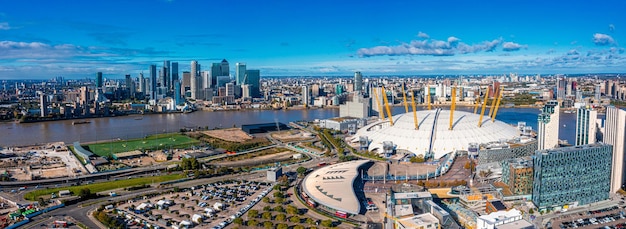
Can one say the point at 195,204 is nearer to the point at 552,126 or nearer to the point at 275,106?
the point at 552,126

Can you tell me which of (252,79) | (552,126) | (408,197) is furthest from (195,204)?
(252,79)

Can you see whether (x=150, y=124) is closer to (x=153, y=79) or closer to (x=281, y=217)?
(x=281, y=217)

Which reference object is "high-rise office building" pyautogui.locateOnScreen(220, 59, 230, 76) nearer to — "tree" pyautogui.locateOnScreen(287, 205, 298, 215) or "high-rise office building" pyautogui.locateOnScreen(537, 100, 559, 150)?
"high-rise office building" pyautogui.locateOnScreen(537, 100, 559, 150)

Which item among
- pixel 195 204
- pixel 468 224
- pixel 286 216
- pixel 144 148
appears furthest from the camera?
pixel 144 148

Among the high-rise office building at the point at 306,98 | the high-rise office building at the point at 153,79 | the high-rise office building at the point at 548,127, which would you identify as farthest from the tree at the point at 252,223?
the high-rise office building at the point at 153,79

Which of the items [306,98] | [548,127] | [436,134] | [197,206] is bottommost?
[197,206]

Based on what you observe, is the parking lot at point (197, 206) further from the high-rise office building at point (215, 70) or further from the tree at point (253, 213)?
the high-rise office building at point (215, 70)

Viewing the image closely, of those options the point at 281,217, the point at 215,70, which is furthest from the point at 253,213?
the point at 215,70
